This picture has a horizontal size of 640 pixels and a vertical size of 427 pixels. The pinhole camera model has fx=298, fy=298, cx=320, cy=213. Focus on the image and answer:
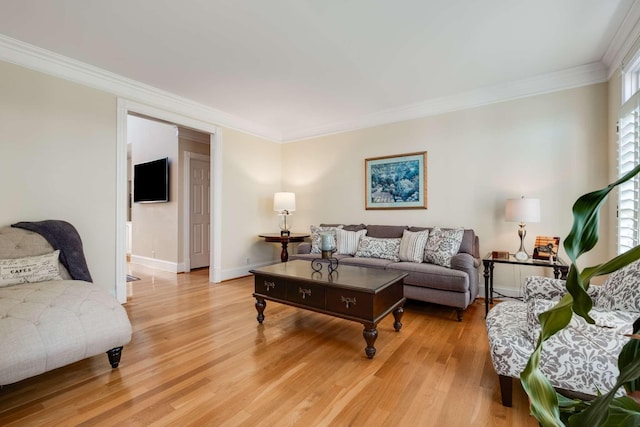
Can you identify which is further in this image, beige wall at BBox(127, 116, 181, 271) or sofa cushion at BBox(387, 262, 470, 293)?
beige wall at BBox(127, 116, 181, 271)

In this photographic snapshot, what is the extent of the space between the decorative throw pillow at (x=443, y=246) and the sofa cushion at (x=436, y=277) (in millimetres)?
103

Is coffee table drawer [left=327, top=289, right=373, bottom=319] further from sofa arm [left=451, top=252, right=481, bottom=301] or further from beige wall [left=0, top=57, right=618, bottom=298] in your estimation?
beige wall [left=0, top=57, right=618, bottom=298]

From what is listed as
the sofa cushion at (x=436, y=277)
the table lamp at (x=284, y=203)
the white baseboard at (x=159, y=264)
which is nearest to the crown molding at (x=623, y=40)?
the sofa cushion at (x=436, y=277)

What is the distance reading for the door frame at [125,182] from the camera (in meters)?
3.38

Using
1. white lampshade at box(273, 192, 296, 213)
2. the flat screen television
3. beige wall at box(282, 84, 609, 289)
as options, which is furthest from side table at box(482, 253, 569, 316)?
the flat screen television

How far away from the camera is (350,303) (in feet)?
7.51

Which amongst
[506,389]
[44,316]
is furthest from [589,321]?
[44,316]

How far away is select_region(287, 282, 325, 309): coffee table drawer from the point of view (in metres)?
2.45

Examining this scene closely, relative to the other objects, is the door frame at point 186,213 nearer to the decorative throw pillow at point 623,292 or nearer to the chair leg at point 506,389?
the chair leg at point 506,389

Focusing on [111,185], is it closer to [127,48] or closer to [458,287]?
[127,48]

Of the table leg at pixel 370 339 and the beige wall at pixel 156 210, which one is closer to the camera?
the table leg at pixel 370 339

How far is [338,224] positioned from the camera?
4832 mm

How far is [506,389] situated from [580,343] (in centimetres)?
47

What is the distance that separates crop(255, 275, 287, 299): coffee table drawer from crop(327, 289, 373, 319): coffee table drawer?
48 cm
